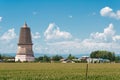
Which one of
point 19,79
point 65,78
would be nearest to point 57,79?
point 65,78

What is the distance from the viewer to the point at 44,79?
34062 mm

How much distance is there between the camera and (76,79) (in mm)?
34500

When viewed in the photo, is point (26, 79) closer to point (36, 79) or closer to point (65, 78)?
point (36, 79)


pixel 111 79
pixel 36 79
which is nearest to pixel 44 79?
pixel 36 79

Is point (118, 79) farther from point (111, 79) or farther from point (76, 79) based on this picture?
point (76, 79)

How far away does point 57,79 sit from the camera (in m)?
35.1

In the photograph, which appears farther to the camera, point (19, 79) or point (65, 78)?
point (65, 78)

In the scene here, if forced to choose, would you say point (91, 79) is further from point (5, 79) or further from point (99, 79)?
point (5, 79)

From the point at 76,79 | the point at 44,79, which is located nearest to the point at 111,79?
the point at 76,79

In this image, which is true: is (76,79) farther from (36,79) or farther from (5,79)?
(5,79)

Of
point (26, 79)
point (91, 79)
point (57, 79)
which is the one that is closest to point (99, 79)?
point (91, 79)

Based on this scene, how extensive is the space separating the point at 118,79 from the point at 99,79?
1591mm

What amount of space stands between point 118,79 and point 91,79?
219 centimetres

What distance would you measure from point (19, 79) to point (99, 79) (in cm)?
664
